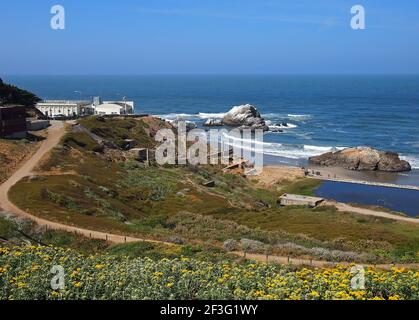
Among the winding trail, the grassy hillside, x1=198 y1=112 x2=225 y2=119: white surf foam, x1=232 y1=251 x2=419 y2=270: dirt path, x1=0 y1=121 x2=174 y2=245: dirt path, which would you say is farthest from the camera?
x1=198 y1=112 x2=225 y2=119: white surf foam

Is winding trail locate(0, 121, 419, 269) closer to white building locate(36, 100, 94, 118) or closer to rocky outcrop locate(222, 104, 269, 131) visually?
white building locate(36, 100, 94, 118)

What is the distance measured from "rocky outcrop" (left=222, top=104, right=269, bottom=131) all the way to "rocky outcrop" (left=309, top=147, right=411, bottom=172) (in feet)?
152

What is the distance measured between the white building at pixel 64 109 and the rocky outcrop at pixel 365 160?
47.8m

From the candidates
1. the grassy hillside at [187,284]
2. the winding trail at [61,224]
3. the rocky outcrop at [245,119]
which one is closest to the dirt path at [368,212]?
the winding trail at [61,224]

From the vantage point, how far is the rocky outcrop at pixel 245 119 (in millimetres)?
137500

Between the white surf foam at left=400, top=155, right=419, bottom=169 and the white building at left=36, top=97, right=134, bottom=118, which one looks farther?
the white building at left=36, top=97, right=134, bottom=118

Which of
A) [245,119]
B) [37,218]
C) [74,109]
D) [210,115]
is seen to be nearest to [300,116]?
[245,119]

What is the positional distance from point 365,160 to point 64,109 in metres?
59.2

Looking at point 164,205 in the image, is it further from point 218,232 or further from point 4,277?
point 4,277

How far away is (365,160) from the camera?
86500mm

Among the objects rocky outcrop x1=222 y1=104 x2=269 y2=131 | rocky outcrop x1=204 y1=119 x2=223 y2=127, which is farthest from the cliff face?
rocky outcrop x1=222 y1=104 x2=269 y2=131

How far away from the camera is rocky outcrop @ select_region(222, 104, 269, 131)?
451 feet

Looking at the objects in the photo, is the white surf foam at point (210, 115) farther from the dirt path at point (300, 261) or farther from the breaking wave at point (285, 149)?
the dirt path at point (300, 261)

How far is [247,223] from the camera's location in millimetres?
39406
